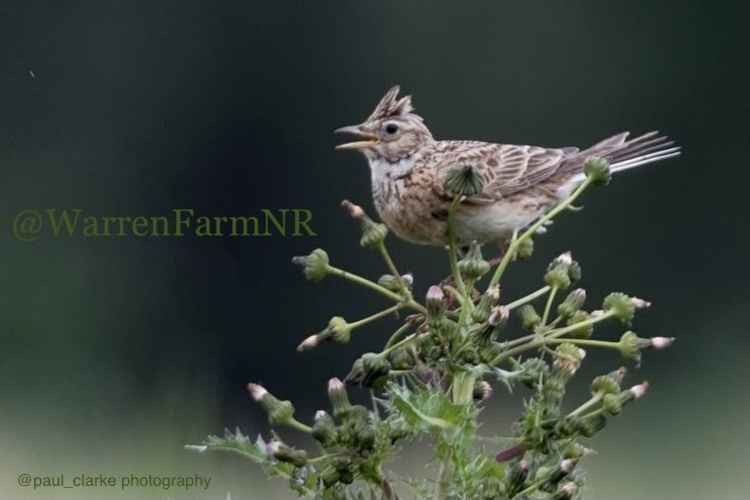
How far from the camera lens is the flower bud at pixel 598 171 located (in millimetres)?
2863

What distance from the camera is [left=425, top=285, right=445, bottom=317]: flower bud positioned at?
253 centimetres

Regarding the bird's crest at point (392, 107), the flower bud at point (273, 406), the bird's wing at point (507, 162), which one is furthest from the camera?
the bird's wing at point (507, 162)

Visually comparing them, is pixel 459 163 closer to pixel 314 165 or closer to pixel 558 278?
pixel 558 278

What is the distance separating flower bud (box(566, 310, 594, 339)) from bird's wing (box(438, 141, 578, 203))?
6.11ft

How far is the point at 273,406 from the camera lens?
2686mm

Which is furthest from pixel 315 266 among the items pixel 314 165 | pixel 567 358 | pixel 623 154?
pixel 314 165

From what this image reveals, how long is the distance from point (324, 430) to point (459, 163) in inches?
67.1

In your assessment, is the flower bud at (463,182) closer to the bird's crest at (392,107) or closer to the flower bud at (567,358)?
the flower bud at (567,358)

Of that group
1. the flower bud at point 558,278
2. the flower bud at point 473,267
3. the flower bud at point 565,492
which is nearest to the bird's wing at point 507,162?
the flower bud at point 558,278

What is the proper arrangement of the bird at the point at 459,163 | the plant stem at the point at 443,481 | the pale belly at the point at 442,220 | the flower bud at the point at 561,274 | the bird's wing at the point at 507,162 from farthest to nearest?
the bird's wing at the point at 507,162 → the bird at the point at 459,163 → the pale belly at the point at 442,220 → the flower bud at the point at 561,274 → the plant stem at the point at 443,481

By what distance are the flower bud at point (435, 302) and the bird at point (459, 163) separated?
4.84ft

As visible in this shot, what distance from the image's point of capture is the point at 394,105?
4.63 metres

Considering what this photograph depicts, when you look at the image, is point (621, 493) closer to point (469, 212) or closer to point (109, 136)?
point (469, 212)

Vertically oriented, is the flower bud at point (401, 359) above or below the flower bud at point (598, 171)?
below
